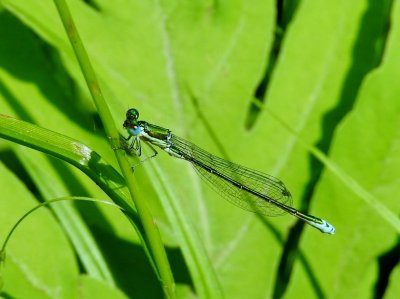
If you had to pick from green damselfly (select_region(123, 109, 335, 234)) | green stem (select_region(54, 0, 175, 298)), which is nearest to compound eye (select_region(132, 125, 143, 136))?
green damselfly (select_region(123, 109, 335, 234))

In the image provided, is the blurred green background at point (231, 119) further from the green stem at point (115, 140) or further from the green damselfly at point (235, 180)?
the green stem at point (115, 140)

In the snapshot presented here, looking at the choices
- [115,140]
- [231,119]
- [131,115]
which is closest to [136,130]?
[131,115]

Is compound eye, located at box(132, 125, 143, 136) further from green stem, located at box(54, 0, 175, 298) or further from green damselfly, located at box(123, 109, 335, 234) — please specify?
green stem, located at box(54, 0, 175, 298)

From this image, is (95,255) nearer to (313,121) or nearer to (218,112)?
(218,112)

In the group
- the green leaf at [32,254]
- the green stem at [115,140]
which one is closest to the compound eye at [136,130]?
the green leaf at [32,254]

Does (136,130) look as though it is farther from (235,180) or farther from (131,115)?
(235,180)

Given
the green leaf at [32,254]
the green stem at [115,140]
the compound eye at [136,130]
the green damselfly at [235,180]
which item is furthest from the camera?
the green damselfly at [235,180]

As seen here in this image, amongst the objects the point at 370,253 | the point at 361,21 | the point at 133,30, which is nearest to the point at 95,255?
the point at 133,30
